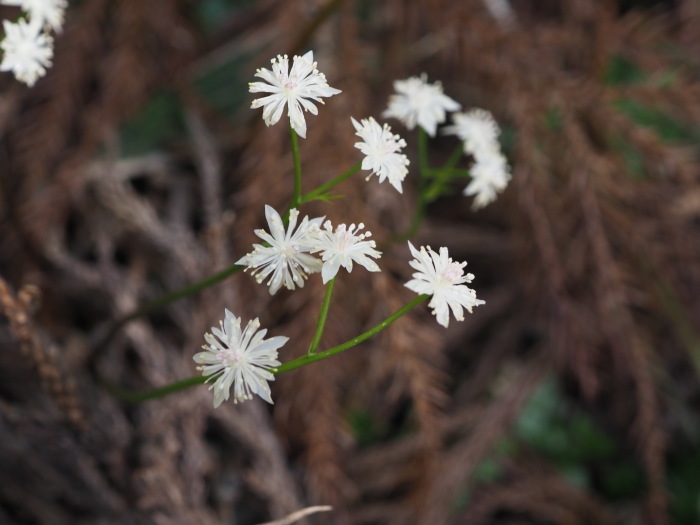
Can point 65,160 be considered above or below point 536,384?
above

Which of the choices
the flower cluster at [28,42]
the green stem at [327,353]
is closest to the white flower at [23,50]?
the flower cluster at [28,42]

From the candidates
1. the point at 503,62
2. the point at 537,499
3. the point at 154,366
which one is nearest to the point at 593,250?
the point at 503,62

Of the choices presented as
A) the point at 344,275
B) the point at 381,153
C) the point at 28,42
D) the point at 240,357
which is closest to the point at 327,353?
the point at 240,357

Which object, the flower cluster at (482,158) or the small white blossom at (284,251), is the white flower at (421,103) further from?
the small white blossom at (284,251)

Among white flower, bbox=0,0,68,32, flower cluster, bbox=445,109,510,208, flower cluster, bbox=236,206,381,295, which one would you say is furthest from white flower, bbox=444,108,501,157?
white flower, bbox=0,0,68,32

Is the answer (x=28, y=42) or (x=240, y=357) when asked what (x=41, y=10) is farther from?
(x=240, y=357)

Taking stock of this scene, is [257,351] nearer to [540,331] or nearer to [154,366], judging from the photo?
[154,366]
